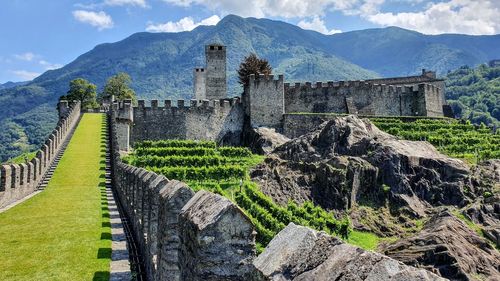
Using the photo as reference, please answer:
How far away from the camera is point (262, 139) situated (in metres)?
48.3

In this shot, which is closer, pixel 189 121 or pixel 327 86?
pixel 189 121

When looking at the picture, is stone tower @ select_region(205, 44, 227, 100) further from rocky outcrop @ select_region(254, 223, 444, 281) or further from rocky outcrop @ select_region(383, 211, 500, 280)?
rocky outcrop @ select_region(254, 223, 444, 281)

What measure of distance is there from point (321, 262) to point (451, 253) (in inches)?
941

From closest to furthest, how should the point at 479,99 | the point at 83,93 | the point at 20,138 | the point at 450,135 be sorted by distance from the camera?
the point at 450,135
the point at 83,93
the point at 479,99
the point at 20,138

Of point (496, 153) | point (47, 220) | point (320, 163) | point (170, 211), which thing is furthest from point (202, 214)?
point (496, 153)

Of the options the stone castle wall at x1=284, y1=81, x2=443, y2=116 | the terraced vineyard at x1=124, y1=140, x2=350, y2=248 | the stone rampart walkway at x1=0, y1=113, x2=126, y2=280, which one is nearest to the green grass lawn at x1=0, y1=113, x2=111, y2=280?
the stone rampart walkway at x1=0, y1=113, x2=126, y2=280

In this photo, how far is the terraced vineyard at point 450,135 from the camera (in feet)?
155

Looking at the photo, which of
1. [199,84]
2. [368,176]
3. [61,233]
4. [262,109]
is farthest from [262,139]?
[61,233]

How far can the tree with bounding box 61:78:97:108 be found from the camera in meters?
79.9

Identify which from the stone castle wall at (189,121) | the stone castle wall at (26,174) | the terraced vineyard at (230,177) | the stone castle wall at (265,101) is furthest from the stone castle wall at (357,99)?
the stone castle wall at (26,174)

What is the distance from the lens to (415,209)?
38.8m

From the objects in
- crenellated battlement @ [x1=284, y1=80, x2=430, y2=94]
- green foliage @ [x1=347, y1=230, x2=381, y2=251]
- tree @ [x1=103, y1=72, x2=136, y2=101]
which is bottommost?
green foliage @ [x1=347, y1=230, x2=381, y2=251]

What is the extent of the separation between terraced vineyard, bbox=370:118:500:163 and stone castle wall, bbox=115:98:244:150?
1413 cm

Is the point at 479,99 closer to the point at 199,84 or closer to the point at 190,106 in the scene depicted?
the point at 199,84
